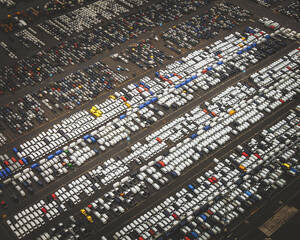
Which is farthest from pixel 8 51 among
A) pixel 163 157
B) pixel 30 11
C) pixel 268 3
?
pixel 268 3

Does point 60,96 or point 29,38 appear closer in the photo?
point 60,96

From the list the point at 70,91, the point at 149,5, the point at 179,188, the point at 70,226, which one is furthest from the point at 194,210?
the point at 149,5

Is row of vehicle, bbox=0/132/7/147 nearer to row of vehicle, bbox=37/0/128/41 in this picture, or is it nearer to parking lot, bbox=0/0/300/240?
parking lot, bbox=0/0/300/240

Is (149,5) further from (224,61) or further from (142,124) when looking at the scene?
(142,124)

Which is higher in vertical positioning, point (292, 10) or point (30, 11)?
point (292, 10)

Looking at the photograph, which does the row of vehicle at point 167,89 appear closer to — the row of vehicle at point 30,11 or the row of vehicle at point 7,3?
the row of vehicle at point 30,11

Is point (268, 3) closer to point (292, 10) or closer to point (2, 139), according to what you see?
point (292, 10)

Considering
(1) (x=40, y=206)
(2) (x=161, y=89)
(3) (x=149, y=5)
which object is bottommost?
(1) (x=40, y=206)
